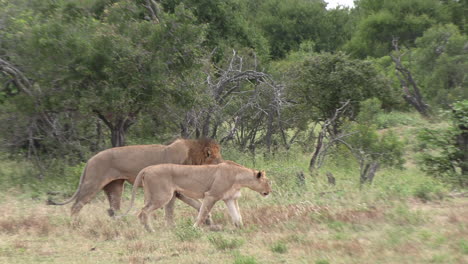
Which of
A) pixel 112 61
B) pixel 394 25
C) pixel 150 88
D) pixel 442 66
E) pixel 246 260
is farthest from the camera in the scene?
pixel 394 25

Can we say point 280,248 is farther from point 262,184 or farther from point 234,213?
point 262,184

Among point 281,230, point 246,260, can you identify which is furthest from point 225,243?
point 281,230

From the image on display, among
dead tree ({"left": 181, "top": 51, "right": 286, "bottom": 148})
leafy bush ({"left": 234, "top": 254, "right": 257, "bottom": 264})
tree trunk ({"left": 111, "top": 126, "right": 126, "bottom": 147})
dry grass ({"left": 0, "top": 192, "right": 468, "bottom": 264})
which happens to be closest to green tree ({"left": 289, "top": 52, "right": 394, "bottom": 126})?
dead tree ({"left": 181, "top": 51, "right": 286, "bottom": 148})

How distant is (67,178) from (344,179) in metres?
5.16

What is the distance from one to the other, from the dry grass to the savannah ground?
12mm

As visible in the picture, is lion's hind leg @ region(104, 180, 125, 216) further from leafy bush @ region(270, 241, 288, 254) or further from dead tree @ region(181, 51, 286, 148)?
leafy bush @ region(270, 241, 288, 254)

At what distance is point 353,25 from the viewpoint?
38.8 m

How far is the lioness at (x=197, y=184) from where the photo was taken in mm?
8375

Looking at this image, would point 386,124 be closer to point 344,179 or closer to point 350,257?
point 344,179

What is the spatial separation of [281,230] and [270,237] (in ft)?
1.24

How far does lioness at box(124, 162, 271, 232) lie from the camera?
27.5ft

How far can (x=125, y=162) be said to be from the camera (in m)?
9.12

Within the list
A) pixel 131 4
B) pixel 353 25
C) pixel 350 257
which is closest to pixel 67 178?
pixel 131 4

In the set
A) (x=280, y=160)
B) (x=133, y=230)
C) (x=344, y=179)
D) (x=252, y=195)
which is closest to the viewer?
(x=133, y=230)
